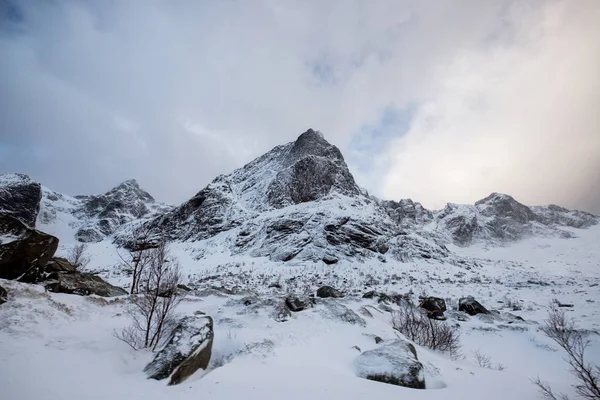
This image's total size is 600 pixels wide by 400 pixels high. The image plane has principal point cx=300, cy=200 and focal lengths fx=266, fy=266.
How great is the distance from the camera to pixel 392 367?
23.2 feet

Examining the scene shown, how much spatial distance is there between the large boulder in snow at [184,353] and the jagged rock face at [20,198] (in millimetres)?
76716

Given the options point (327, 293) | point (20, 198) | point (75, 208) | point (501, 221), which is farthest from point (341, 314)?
point (75, 208)

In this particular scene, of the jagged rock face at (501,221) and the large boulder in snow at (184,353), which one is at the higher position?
the jagged rock face at (501,221)

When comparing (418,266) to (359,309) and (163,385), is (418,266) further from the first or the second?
(163,385)

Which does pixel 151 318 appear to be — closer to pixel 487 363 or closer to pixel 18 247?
pixel 18 247

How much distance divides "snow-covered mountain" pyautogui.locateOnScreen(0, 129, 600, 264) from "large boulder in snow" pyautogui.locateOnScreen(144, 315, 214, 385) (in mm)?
29340

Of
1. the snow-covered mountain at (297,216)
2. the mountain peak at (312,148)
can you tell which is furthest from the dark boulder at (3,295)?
the mountain peak at (312,148)

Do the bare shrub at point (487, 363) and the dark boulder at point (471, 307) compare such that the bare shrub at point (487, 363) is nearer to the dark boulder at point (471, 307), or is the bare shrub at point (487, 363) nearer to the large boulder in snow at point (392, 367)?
the large boulder in snow at point (392, 367)

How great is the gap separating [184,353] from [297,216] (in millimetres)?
39932

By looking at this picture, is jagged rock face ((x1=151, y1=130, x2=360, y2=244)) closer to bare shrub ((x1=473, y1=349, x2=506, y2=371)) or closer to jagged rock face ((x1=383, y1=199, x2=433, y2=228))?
jagged rock face ((x1=383, y1=199, x2=433, y2=228))

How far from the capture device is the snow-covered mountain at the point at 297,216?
135 ft

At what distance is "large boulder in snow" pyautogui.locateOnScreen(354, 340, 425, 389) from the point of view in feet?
22.1

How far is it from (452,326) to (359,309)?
601 centimetres

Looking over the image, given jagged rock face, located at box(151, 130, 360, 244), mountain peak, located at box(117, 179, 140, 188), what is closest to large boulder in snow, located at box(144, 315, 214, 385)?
jagged rock face, located at box(151, 130, 360, 244)
